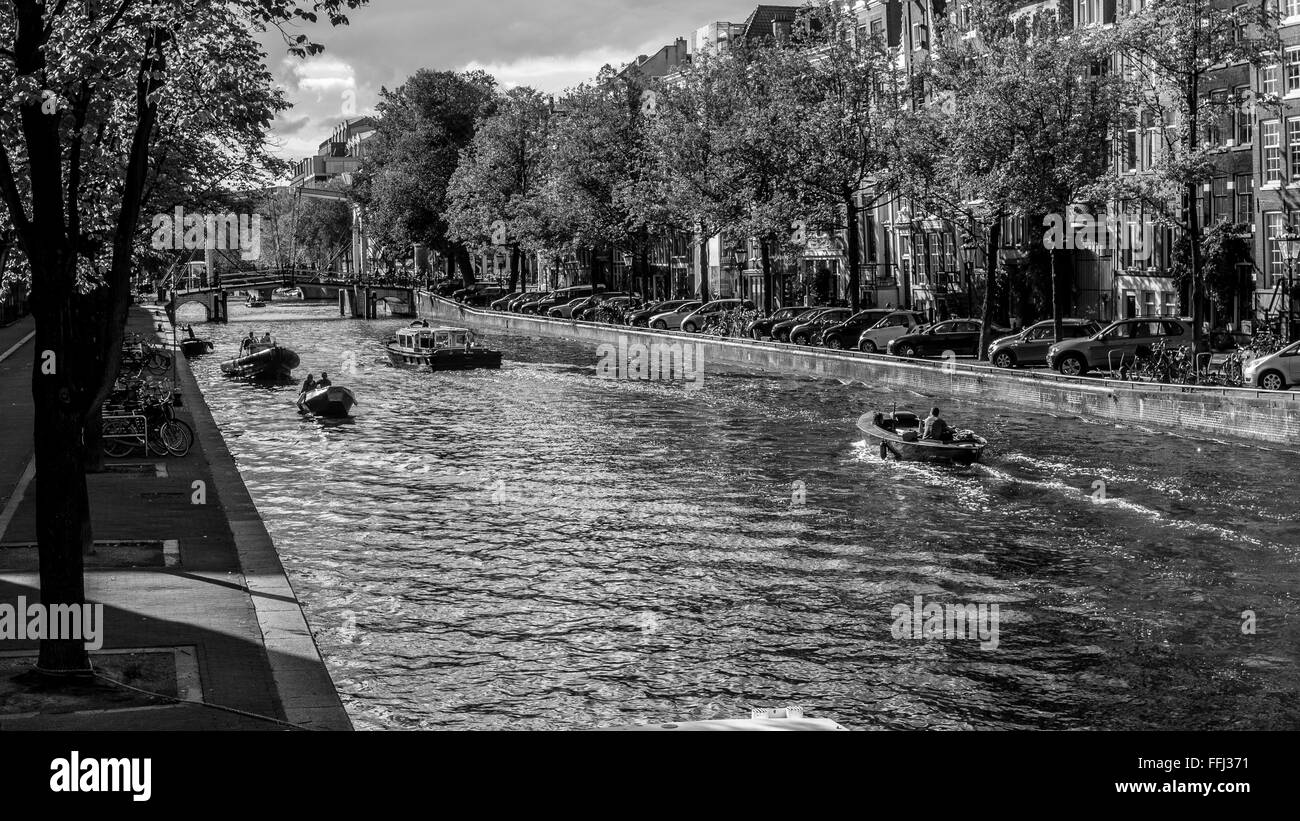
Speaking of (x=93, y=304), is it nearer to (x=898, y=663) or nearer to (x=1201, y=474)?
(x=898, y=663)

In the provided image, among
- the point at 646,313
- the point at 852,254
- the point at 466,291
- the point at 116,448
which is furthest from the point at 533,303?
the point at 116,448

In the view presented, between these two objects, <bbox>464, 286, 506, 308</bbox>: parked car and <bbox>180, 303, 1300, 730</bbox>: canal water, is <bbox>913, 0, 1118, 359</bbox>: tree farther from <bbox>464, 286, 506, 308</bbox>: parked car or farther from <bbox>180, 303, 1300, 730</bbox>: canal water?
<bbox>464, 286, 506, 308</bbox>: parked car

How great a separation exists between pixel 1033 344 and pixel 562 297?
56078mm

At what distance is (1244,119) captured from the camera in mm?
57781

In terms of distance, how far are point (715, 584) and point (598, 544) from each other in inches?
165

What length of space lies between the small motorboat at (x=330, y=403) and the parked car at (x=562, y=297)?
1884 inches

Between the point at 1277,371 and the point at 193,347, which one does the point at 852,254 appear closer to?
the point at 1277,371

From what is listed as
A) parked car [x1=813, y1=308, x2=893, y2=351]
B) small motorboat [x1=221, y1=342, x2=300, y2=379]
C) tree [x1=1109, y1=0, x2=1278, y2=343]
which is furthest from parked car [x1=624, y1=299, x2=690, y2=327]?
tree [x1=1109, y1=0, x2=1278, y2=343]

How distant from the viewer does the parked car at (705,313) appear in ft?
258

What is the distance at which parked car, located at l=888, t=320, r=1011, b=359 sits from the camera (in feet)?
195

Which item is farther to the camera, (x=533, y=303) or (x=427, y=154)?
(x=427, y=154)

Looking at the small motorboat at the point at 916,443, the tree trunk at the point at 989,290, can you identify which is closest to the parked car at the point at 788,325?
the tree trunk at the point at 989,290

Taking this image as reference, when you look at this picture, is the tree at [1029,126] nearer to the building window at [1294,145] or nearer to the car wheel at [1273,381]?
the building window at [1294,145]

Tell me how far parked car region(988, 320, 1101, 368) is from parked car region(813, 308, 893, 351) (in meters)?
10.3
